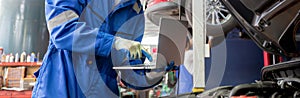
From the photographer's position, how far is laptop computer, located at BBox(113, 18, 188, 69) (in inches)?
56.0

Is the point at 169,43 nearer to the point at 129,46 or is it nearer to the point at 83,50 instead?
the point at 129,46

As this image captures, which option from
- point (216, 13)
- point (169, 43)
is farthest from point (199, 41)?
point (216, 13)

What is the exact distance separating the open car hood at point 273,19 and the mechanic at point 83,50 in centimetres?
58

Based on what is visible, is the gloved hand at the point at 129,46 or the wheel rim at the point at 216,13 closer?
the gloved hand at the point at 129,46

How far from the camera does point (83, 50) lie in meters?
1.26

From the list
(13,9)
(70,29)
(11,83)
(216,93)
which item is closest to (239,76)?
(216,93)

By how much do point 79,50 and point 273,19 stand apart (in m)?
1.06

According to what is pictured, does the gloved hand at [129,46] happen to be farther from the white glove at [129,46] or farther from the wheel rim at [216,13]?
the wheel rim at [216,13]

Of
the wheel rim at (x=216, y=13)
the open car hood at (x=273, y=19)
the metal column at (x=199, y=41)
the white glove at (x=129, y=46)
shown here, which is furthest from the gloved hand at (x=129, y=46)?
the wheel rim at (x=216, y=13)

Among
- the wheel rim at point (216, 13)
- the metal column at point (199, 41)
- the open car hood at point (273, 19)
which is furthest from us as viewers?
the wheel rim at point (216, 13)

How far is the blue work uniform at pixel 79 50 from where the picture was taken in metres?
1.25

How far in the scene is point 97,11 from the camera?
1425 mm

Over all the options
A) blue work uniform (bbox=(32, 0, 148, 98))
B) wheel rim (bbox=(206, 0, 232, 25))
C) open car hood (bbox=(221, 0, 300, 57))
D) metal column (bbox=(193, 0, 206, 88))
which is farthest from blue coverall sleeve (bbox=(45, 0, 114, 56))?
wheel rim (bbox=(206, 0, 232, 25))

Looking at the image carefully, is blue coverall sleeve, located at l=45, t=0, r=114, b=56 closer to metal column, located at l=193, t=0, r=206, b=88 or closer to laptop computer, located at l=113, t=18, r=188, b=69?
laptop computer, located at l=113, t=18, r=188, b=69
